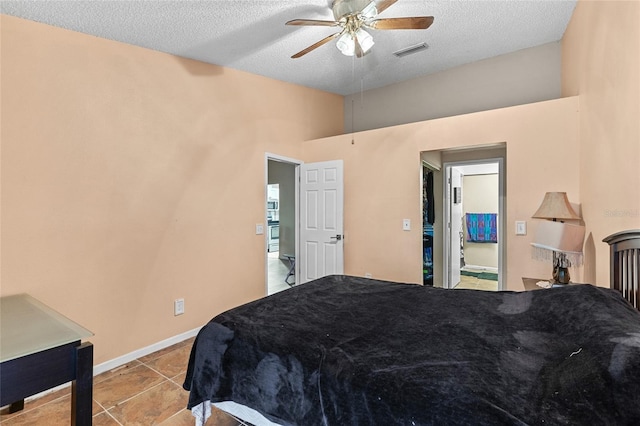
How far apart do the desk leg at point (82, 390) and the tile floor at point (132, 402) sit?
2.60ft

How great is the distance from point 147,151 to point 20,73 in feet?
3.05

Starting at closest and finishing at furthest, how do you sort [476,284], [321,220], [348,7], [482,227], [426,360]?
[426,360]
[348,7]
[321,220]
[476,284]
[482,227]

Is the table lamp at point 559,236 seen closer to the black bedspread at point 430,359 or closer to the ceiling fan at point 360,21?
the black bedspread at point 430,359

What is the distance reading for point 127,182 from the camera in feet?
8.91

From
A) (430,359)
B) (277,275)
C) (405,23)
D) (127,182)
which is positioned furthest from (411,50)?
(277,275)

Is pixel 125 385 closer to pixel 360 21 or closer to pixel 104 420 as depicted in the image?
pixel 104 420

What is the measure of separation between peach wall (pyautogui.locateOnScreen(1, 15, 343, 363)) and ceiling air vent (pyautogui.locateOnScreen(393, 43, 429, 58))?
1.54 metres

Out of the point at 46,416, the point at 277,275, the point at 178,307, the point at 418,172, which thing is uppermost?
the point at 418,172

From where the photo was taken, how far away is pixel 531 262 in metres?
Answer: 3.03

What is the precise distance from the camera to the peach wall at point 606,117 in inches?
63.7

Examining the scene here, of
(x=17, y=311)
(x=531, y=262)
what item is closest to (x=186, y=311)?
(x=17, y=311)

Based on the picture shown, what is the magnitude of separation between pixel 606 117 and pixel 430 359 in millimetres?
1974

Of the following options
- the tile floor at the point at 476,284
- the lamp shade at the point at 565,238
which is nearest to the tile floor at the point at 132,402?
the lamp shade at the point at 565,238

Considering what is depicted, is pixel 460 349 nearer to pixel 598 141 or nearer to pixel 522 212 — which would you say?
pixel 598 141
